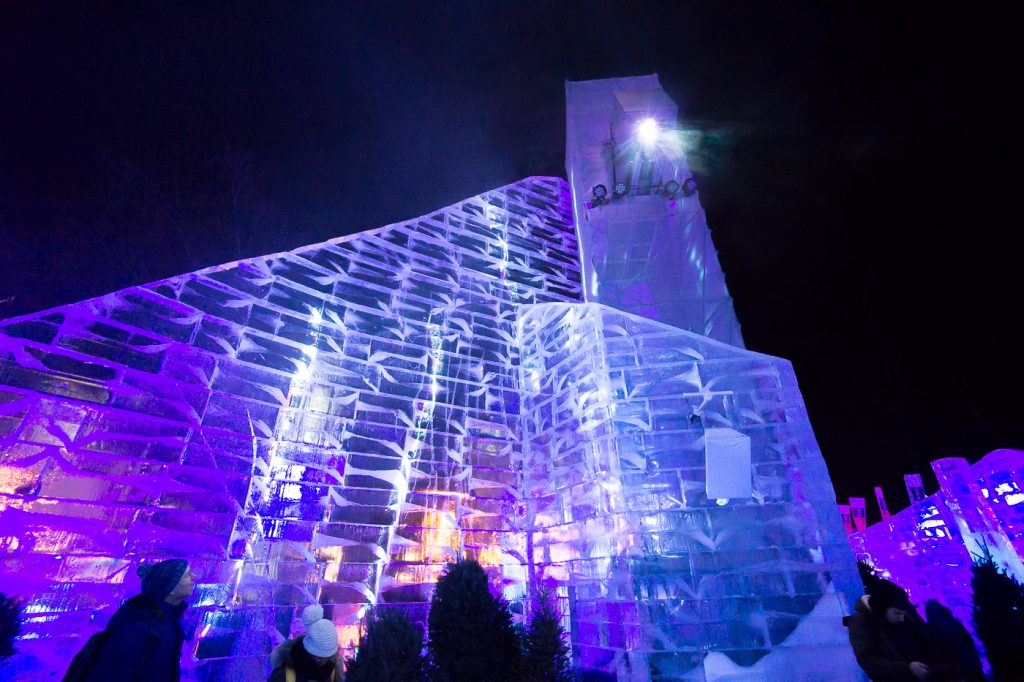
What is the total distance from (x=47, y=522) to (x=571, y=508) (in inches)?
208

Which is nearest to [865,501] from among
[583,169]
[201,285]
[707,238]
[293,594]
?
[707,238]

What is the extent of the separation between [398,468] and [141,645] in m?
3.58

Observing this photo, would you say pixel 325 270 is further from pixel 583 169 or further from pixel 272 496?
pixel 583 169

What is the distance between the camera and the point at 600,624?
16.5 ft

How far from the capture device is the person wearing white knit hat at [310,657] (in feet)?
9.65

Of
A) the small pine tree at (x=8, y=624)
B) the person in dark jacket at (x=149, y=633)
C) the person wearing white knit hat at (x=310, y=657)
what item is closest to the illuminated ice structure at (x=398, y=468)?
the small pine tree at (x=8, y=624)

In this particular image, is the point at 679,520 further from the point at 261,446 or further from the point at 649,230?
the point at 649,230

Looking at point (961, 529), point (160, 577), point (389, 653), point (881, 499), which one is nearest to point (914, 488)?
point (961, 529)

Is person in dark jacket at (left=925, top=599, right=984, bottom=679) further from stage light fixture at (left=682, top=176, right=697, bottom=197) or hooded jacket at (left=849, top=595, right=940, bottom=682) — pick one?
stage light fixture at (left=682, top=176, right=697, bottom=197)

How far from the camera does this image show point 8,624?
341cm

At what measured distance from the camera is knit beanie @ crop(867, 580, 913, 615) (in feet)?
10.4

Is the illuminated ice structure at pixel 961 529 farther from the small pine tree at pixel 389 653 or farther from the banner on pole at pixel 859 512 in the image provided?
the banner on pole at pixel 859 512

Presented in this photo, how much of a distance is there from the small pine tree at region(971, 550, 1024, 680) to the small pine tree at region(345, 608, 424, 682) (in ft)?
20.1

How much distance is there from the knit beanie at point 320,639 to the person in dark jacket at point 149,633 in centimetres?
71
